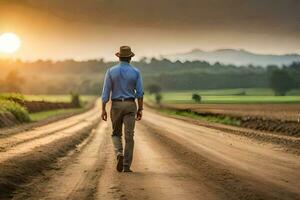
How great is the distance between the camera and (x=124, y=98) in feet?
42.2

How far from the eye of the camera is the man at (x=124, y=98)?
41.9ft

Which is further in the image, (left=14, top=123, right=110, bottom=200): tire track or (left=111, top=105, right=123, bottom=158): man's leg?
(left=111, top=105, right=123, bottom=158): man's leg

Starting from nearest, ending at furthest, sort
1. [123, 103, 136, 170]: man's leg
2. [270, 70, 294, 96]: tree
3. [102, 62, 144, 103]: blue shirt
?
[123, 103, 136, 170]: man's leg < [102, 62, 144, 103]: blue shirt < [270, 70, 294, 96]: tree

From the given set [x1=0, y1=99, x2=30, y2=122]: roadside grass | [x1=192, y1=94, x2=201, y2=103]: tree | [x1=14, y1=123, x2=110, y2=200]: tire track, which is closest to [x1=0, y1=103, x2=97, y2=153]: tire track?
[x1=14, y1=123, x2=110, y2=200]: tire track

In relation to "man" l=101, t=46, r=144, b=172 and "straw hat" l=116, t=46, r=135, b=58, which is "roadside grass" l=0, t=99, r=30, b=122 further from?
"straw hat" l=116, t=46, r=135, b=58

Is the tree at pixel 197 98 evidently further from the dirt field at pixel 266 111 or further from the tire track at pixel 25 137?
the tire track at pixel 25 137

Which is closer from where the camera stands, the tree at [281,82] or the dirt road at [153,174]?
the dirt road at [153,174]

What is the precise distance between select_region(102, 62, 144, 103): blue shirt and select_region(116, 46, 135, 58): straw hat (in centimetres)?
21

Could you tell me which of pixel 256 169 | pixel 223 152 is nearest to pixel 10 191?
pixel 256 169

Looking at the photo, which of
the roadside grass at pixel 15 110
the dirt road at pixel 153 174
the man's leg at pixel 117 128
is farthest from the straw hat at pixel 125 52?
the roadside grass at pixel 15 110

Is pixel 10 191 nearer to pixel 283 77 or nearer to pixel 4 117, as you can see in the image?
pixel 4 117

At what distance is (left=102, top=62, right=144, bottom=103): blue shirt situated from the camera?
508 inches

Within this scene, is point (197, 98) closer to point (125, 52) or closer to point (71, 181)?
point (125, 52)

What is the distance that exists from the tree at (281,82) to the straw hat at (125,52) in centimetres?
16710
